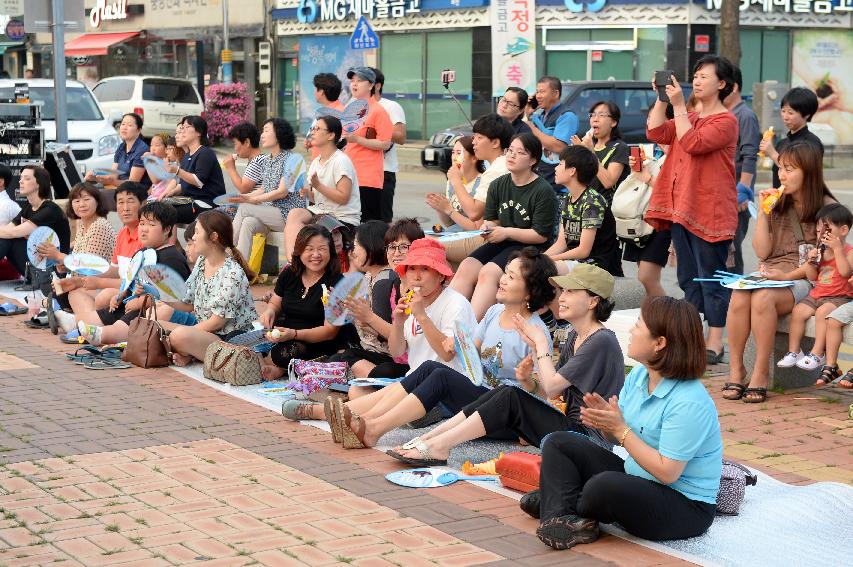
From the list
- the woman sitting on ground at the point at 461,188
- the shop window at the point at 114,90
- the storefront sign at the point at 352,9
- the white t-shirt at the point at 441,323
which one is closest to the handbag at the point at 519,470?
the white t-shirt at the point at 441,323

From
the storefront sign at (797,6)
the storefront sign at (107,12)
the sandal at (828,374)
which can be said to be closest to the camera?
the sandal at (828,374)

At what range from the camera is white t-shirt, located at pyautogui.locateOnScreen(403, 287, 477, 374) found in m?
7.30

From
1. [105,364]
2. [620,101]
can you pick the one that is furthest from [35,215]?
[620,101]

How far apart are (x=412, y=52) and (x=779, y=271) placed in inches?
1033

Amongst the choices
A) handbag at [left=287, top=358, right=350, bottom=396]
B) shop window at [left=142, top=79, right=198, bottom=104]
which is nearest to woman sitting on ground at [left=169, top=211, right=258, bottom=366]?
handbag at [left=287, top=358, right=350, bottom=396]

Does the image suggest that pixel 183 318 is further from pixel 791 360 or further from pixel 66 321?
pixel 791 360

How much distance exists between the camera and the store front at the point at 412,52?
104ft

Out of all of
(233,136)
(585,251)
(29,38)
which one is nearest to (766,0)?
(233,136)

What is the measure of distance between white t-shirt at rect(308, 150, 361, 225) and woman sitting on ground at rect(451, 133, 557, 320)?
2.06 m

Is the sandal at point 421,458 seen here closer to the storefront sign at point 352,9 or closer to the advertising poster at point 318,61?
the storefront sign at point 352,9

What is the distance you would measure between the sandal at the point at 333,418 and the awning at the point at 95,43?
126 ft

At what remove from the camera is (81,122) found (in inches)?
800

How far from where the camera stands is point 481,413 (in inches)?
255

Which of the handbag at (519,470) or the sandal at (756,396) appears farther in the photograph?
the sandal at (756,396)
